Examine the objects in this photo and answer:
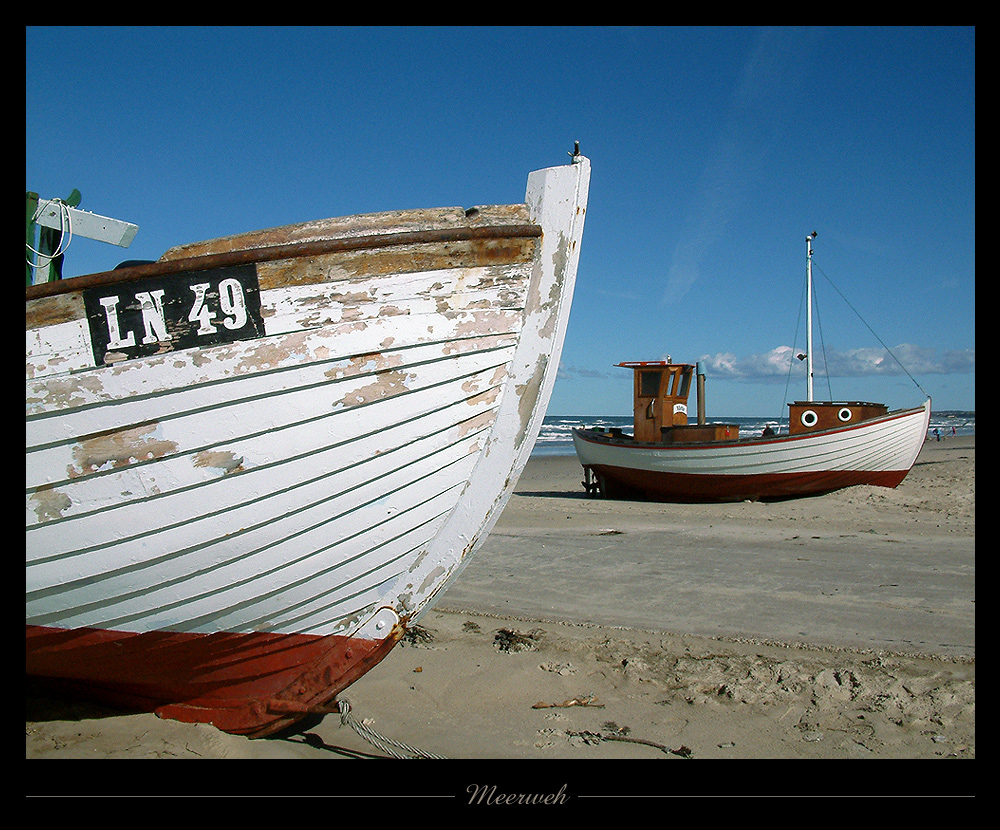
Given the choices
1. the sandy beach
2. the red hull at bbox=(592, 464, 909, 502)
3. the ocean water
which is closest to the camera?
the sandy beach

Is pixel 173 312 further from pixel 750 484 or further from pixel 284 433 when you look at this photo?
pixel 750 484

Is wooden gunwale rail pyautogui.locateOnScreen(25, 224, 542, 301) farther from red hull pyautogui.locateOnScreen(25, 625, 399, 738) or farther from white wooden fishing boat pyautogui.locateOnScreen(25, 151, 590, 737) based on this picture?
red hull pyautogui.locateOnScreen(25, 625, 399, 738)

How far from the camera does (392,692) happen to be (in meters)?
3.59

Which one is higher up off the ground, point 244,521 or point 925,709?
point 244,521

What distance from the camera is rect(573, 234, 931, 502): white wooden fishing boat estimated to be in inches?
453

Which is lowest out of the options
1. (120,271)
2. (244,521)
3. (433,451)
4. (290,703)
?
(290,703)

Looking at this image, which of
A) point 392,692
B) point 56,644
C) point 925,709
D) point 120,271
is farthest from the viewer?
point 392,692

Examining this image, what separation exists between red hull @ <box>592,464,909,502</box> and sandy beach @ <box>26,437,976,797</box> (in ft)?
14.4

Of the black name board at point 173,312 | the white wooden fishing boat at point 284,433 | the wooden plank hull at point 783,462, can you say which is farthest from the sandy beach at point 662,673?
the wooden plank hull at point 783,462

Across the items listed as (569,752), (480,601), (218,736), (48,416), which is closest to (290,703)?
(218,736)

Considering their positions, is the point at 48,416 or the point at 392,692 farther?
the point at 392,692

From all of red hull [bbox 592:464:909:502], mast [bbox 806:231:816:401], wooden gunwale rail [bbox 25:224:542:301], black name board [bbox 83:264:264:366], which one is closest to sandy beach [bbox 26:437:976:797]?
black name board [bbox 83:264:264:366]
